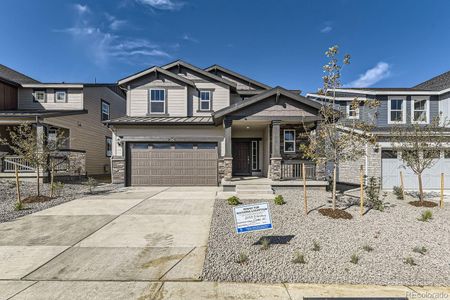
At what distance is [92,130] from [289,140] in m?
14.6

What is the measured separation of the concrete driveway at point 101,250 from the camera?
328 centimetres

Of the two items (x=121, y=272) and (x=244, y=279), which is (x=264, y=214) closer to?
(x=244, y=279)

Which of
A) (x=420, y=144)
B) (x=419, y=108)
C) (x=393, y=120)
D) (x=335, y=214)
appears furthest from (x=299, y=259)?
(x=419, y=108)

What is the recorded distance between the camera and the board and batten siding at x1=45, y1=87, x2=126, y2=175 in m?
15.3

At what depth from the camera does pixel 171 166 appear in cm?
1221

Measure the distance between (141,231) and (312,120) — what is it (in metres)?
8.63

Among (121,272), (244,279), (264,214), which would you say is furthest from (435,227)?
(121,272)

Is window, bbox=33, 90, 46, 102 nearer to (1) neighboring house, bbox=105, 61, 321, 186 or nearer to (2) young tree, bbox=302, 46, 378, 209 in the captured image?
(1) neighboring house, bbox=105, 61, 321, 186

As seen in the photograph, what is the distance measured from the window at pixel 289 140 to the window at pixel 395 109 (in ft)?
21.8

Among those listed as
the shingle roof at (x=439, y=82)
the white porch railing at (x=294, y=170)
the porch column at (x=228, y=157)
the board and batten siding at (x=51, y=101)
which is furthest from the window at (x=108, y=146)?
the shingle roof at (x=439, y=82)

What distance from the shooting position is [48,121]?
13086 millimetres

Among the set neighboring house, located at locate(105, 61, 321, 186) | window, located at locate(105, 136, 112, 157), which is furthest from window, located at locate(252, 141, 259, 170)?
window, located at locate(105, 136, 112, 157)

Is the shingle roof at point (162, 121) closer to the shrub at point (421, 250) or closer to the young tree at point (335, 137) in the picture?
the young tree at point (335, 137)

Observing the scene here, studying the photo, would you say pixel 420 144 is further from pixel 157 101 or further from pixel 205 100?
pixel 157 101
